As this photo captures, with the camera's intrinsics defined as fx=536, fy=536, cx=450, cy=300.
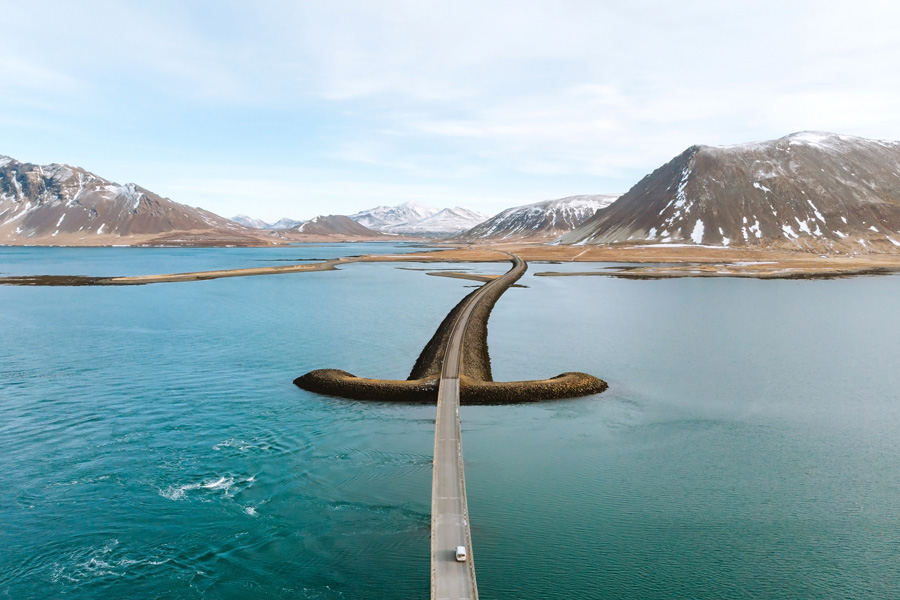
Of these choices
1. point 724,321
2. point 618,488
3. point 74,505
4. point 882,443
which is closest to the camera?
point 74,505

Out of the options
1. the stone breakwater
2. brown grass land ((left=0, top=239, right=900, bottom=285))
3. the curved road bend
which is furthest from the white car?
brown grass land ((left=0, top=239, right=900, bottom=285))

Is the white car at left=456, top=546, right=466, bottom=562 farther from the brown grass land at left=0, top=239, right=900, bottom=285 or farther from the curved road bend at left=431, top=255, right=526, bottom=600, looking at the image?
the brown grass land at left=0, top=239, right=900, bottom=285

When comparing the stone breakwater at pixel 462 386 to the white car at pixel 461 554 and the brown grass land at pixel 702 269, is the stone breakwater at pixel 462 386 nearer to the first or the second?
the white car at pixel 461 554

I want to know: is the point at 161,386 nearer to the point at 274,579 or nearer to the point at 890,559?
the point at 274,579

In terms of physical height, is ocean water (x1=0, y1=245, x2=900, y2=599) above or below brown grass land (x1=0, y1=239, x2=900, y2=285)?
below

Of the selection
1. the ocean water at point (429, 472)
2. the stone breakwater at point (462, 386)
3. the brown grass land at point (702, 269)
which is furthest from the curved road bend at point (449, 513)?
the brown grass land at point (702, 269)

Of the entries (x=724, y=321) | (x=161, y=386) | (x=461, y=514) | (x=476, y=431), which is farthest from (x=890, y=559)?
(x=724, y=321)
